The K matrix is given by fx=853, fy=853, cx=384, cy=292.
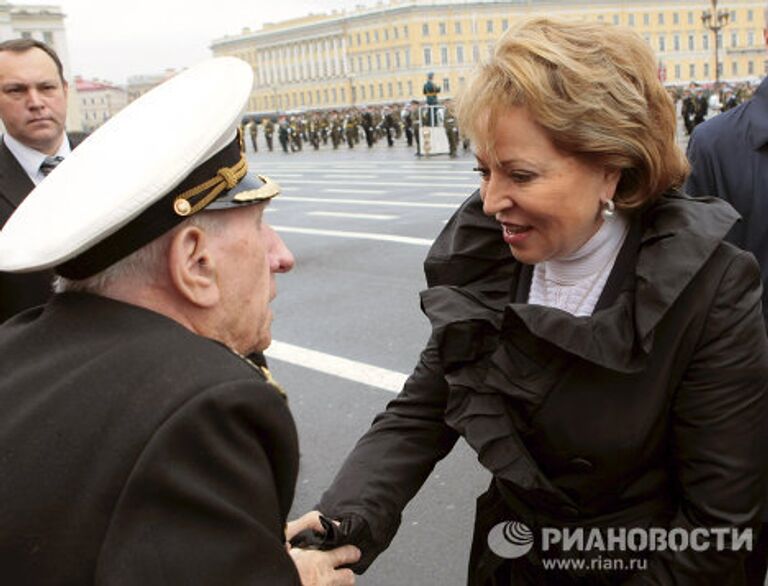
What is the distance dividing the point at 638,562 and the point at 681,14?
113m

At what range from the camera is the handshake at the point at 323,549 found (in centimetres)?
162

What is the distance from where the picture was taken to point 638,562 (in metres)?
1.76

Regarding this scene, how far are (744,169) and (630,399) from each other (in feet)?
3.84

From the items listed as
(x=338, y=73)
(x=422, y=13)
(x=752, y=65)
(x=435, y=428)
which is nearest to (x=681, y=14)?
(x=752, y=65)

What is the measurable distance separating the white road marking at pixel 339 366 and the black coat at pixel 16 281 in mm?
2415

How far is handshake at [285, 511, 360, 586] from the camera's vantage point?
5.32 ft

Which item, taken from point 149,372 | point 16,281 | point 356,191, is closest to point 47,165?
point 16,281

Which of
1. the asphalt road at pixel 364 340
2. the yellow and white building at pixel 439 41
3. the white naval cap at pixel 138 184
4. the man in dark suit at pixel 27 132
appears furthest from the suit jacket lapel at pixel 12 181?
the yellow and white building at pixel 439 41

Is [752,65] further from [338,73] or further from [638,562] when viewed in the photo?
[638,562]

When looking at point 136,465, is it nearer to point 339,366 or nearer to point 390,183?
point 339,366

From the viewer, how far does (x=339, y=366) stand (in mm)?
5898

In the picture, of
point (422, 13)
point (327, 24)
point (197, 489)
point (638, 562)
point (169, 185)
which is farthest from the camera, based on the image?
point (327, 24)

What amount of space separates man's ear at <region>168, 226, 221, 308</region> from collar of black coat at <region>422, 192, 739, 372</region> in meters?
0.66

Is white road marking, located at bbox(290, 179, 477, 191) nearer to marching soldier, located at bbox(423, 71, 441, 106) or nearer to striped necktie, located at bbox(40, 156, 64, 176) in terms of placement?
marching soldier, located at bbox(423, 71, 441, 106)
